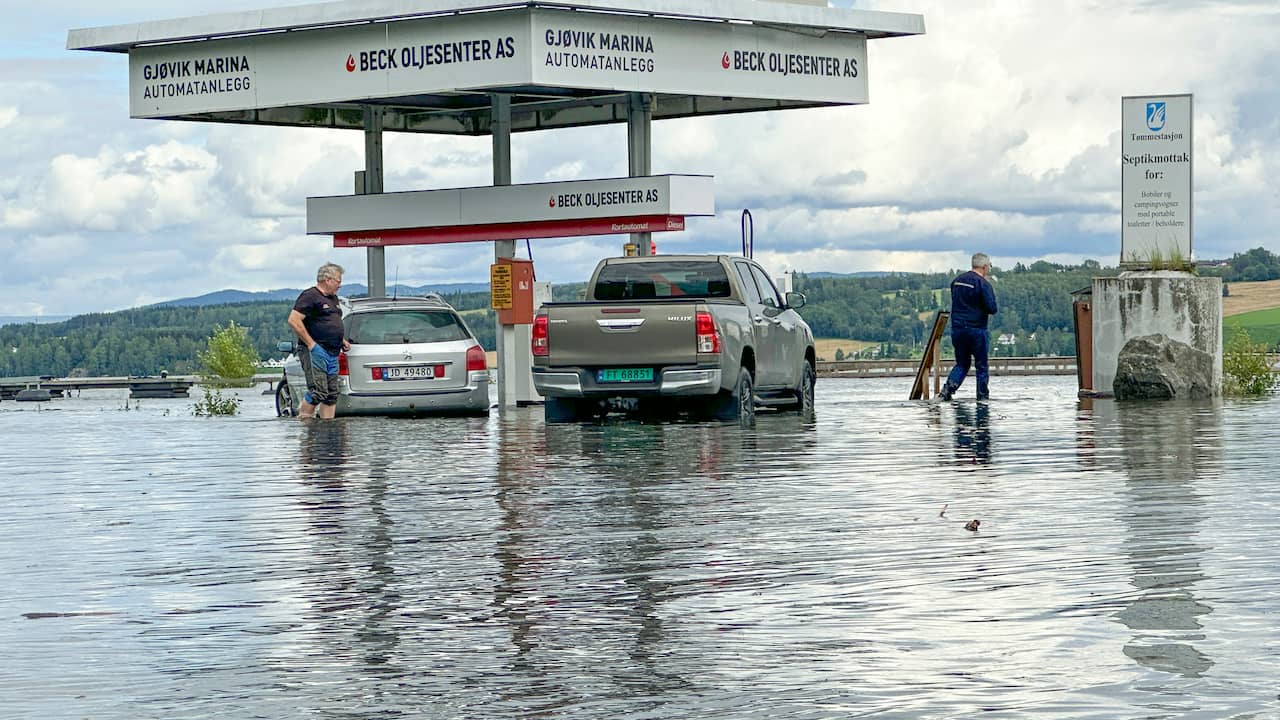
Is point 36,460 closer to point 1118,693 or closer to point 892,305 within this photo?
point 1118,693

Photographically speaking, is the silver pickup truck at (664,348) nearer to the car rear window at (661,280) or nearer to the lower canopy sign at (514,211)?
the car rear window at (661,280)

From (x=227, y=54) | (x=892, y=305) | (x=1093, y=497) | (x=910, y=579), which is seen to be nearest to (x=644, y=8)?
(x=227, y=54)

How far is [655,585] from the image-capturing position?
8766mm

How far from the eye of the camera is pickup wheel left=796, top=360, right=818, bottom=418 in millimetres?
25250

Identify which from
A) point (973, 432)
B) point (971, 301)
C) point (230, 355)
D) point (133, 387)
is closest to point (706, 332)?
point (973, 432)

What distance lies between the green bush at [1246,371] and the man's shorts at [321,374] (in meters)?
12.8

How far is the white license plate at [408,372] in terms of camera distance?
24438 millimetres

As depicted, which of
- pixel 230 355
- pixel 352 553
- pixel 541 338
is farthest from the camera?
pixel 230 355

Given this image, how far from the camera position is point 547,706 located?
620 cm

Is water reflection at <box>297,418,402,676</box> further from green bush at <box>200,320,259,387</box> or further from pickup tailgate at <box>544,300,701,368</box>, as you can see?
green bush at <box>200,320,259,387</box>

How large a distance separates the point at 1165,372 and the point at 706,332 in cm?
850

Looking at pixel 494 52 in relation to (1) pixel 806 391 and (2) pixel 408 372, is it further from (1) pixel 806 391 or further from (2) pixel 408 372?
(1) pixel 806 391

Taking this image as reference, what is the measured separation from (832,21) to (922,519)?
2789 cm

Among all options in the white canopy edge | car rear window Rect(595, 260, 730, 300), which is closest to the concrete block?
car rear window Rect(595, 260, 730, 300)
